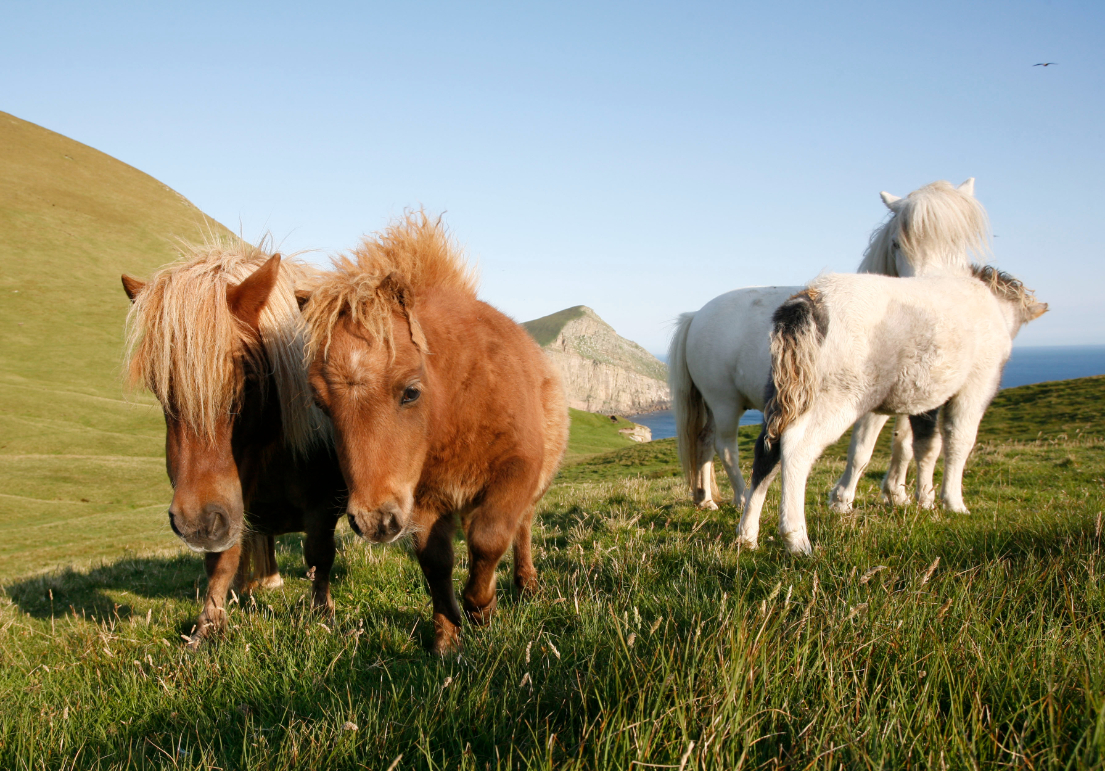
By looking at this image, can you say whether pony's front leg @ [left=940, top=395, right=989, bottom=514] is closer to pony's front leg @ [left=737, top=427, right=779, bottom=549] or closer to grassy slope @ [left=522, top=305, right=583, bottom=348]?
pony's front leg @ [left=737, top=427, right=779, bottom=549]

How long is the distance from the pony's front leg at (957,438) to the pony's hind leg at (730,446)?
1.99 meters

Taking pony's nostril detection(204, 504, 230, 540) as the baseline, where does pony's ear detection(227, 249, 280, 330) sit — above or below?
above

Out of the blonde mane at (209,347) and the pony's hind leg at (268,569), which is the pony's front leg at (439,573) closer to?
the blonde mane at (209,347)

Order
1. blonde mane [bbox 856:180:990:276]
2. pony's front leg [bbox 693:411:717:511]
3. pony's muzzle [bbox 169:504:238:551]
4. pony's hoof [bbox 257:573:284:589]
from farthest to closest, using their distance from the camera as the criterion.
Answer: pony's front leg [bbox 693:411:717:511] < blonde mane [bbox 856:180:990:276] < pony's hoof [bbox 257:573:284:589] < pony's muzzle [bbox 169:504:238:551]

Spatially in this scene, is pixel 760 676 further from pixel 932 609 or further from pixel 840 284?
pixel 840 284

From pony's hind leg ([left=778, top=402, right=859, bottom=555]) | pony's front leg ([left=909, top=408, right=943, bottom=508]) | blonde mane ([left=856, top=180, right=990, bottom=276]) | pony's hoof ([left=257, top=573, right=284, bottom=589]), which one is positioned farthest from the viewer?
blonde mane ([left=856, top=180, right=990, bottom=276])

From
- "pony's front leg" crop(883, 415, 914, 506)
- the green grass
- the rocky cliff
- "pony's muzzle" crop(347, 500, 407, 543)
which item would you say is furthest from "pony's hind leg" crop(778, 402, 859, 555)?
the rocky cliff

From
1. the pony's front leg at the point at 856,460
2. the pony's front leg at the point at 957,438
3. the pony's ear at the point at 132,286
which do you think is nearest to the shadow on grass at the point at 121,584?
the pony's ear at the point at 132,286

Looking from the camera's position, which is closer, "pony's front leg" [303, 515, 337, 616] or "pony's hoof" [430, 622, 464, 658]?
"pony's hoof" [430, 622, 464, 658]

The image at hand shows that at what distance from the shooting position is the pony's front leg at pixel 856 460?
656cm

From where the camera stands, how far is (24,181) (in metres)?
62.8

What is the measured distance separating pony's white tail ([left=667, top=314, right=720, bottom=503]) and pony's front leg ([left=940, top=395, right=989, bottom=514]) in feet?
8.80

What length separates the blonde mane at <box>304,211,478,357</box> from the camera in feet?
10.3

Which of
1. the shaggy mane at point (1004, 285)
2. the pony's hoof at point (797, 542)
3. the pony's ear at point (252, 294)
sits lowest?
the pony's hoof at point (797, 542)
